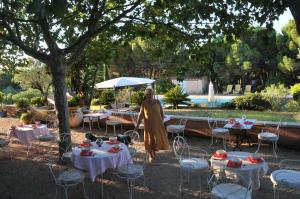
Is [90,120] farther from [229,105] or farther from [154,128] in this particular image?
[229,105]

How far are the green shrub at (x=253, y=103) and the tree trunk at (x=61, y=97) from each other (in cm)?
1063

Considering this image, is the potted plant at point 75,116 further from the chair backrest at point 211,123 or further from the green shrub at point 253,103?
the green shrub at point 253,103

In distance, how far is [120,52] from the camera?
881 cm

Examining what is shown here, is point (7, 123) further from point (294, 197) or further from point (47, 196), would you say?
point (294, 197)

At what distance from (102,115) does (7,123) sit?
19.1 feet

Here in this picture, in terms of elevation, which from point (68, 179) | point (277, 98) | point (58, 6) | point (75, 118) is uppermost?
point (58, 6)

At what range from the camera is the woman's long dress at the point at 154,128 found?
264 inches

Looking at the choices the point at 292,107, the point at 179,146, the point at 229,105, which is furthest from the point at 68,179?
the point at 229,105

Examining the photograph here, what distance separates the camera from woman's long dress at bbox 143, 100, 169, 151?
6.70m

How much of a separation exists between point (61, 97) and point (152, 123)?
7.24 feet

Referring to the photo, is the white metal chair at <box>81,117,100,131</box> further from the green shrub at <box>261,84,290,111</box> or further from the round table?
the green shrub at <box>261,84,290,111</box>

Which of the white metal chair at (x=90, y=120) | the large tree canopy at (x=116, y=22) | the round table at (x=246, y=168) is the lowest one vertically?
the round table at (x=246, y=168)

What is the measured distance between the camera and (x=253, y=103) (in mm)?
15320

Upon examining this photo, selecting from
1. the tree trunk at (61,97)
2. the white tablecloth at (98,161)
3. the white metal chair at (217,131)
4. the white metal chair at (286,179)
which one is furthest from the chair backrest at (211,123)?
the white metal chair at (286,179)
